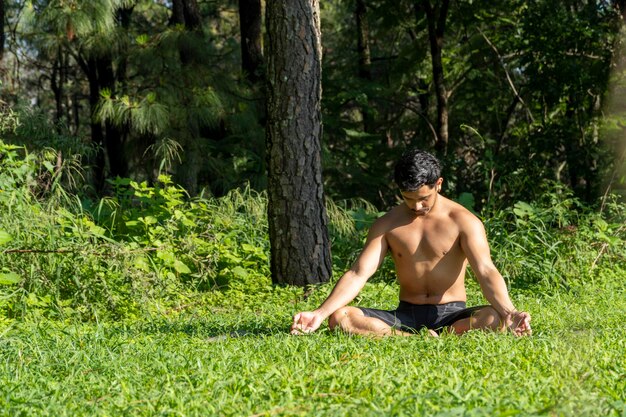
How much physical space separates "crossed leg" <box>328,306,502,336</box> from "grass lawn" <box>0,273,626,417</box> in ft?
0.61

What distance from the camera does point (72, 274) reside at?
8031mm

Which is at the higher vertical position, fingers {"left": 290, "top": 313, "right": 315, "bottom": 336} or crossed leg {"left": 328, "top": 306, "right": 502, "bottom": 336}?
fingers {"left": 290, "top": 313, "right": 315, "bottom": 336}

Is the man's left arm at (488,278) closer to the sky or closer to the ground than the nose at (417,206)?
closer to the ground

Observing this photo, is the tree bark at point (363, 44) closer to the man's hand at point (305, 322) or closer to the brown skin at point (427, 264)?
the brown skin at point (427, 264)

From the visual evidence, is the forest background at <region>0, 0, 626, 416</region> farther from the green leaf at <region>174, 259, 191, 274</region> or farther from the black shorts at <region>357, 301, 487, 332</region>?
the black shorts at <region>357, 301, 487, 332</region>

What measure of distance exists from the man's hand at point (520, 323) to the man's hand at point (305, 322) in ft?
3.78

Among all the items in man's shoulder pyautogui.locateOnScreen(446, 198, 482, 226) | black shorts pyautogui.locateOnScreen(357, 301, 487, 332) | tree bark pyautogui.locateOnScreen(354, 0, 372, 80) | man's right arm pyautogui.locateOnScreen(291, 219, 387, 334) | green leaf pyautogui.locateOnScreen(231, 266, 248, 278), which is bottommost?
green leaf pyautogui.locateOnScreen(231, 266, 248, 278)

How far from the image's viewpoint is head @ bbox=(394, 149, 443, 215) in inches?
231

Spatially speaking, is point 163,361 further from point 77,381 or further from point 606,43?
point 606,43

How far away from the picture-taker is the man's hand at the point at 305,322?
566 centimetres

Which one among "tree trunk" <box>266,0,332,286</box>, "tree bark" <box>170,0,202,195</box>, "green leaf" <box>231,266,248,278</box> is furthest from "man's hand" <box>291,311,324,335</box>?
"tree bark" <box>170,0,202,195</box>

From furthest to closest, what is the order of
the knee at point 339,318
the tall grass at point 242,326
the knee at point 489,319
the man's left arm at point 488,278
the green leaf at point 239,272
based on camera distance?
the green leaf at point 239,272 < the knee at point 339,318 < the knee at point 489,319 < the man's left arm at point 488,278 < the tall grass at point 242,326

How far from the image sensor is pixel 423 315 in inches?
244

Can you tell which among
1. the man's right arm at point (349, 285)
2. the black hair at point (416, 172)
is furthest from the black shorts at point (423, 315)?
the black hair at point (416, 172)
